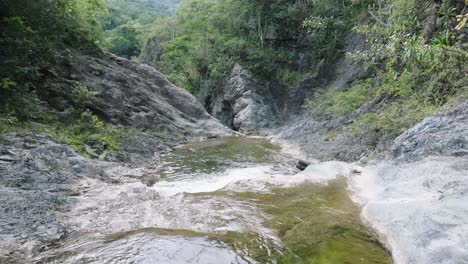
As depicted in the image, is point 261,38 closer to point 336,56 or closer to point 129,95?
point 336,56

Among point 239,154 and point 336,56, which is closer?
point 239,154

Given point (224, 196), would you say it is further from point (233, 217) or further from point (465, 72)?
point (465, 72)

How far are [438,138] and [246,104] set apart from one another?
18.6m

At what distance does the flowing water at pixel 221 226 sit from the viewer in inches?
152

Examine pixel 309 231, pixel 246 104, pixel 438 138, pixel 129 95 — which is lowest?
pixel 309 231

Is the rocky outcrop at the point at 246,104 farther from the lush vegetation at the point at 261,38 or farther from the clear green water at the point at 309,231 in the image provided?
the clear green water at the point at 309,231

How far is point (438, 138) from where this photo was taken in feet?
20.6

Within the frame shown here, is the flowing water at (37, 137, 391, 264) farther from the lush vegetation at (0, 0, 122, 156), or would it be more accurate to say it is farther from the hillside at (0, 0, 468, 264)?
the lush vegetation at (0, 0, 122, 156)

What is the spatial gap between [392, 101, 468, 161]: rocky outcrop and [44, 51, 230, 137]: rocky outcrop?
11.5m

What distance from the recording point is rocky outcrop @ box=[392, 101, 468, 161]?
19.3 feet

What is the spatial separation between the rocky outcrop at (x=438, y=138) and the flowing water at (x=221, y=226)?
165cm

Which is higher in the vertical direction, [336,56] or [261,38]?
[261,38]

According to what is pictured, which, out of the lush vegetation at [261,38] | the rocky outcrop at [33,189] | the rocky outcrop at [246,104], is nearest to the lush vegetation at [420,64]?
the rocky outcrop at [33,189]

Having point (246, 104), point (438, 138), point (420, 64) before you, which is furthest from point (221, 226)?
point (246, 104)
